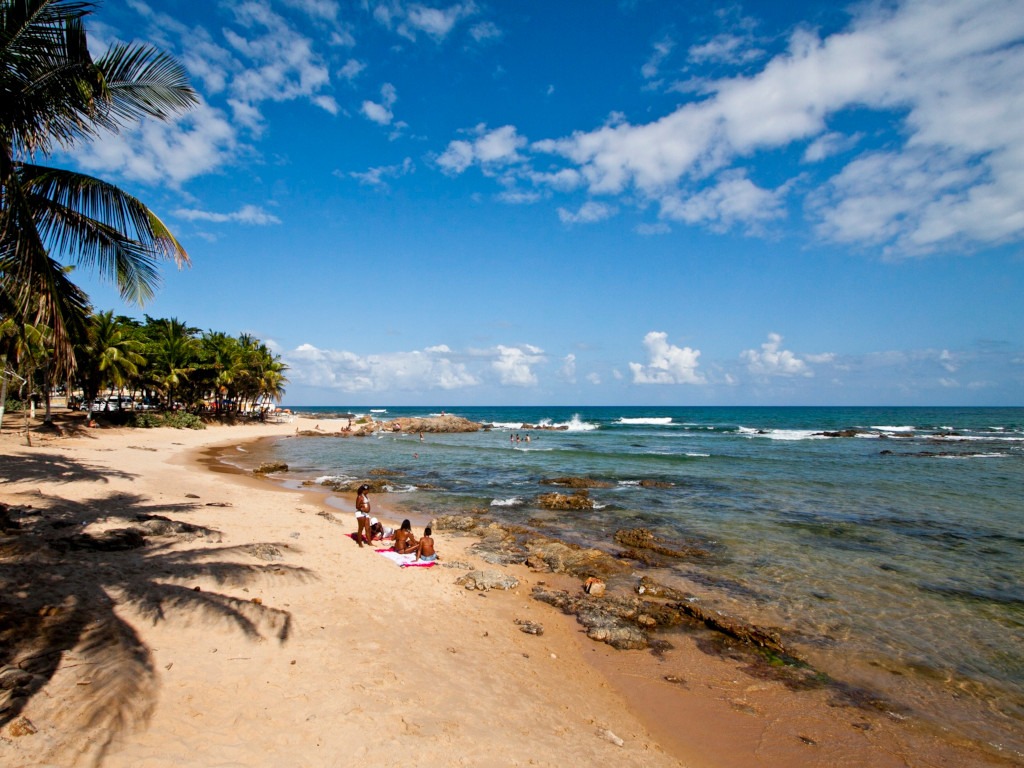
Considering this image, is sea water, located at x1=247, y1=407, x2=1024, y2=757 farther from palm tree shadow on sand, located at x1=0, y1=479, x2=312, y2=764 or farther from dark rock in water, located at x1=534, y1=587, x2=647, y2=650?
palm tree shadow on sand, located at x1=0, y1=479, x2=312, y2=764

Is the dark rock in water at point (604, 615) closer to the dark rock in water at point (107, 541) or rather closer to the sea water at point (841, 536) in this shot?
the sea water at point (841, 536)

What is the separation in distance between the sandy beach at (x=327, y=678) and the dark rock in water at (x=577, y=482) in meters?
13.5

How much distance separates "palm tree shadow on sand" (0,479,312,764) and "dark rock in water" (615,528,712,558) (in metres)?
8.82

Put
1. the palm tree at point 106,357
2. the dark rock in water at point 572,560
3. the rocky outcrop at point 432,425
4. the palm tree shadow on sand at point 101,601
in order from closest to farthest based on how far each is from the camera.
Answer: the palm tree shadow on sand at point 101,601, the dark rock in water at point 572,560, the palm tree at point 106,357, the rocky outcrop at point 432,425

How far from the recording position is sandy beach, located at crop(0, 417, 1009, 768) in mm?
4105

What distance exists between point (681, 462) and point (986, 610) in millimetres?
22545

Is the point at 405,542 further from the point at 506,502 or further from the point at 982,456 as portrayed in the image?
the point at 982,456

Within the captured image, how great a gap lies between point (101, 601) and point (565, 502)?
1454 centimetres

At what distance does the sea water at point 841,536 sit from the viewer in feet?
24.4

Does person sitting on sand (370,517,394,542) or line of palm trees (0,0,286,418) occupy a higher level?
line of palm trees (0,0,286,418)

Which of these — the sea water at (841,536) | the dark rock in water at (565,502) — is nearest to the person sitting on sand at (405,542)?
the sea water at (841,536)

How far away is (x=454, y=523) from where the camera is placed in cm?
1454

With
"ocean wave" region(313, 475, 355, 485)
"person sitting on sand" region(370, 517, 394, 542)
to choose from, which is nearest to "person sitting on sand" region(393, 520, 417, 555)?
"person sitting on sand" region(370, 517, 394, 542)

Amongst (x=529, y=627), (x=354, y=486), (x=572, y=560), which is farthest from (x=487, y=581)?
(x=354, y=486)
